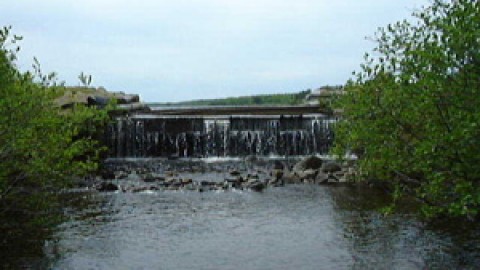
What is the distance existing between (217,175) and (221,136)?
1033cm

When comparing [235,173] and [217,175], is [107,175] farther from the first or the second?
[235,173]

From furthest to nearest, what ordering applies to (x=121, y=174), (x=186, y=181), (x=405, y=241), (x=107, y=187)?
(x=121, y=174), (x=186, y=181), (x=107, y=187), (x=405, y=241)

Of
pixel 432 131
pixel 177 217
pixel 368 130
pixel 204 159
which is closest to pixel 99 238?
pixel 177 217

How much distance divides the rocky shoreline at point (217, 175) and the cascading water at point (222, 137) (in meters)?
4.25

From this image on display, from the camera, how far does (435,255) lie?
16281 millimetres

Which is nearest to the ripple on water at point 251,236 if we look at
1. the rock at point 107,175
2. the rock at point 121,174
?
the rock at point 121,174

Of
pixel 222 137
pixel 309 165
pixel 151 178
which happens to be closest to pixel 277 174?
pixel 309 165

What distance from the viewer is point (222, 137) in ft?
145

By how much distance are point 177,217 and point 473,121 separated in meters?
13.5

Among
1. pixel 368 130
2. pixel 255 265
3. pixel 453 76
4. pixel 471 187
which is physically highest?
pixel 453 76

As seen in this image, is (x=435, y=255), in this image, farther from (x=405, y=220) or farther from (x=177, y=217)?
(x=177, y=217)

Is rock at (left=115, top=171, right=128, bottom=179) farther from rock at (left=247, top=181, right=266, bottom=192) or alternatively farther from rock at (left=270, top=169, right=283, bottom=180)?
rock at (left=270, top=169, right=283, bottom=180)

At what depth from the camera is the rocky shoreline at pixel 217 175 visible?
30000 mm

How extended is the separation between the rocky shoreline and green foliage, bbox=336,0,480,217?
11529 mm
